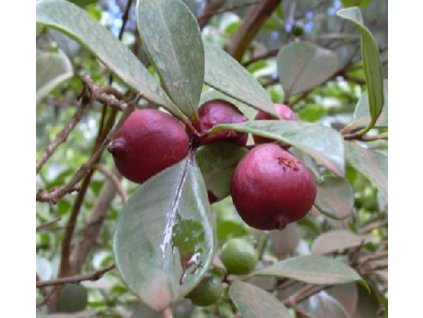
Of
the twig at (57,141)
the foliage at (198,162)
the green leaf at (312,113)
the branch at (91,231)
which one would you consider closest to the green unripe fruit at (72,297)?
the foliage at (198,162)

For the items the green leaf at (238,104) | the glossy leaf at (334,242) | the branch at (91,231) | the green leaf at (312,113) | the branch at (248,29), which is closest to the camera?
the green leaf at (238,104)

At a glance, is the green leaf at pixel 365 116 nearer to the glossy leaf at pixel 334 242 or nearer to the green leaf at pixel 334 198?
the green leaf at pixel 334 198

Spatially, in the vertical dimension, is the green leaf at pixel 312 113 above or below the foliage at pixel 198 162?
below

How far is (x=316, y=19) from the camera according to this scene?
4.90 ft

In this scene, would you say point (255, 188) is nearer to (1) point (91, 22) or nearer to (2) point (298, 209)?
(2) point (298, 209)

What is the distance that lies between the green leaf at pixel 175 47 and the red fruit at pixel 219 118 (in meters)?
0.02

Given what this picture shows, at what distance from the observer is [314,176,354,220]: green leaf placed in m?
0.70

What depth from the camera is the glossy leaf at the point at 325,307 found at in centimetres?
92

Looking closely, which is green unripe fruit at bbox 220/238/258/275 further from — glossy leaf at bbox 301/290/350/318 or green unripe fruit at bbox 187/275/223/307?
glossy leaf at bbox 301/290/350/318

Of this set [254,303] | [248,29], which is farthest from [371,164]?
[248,29]

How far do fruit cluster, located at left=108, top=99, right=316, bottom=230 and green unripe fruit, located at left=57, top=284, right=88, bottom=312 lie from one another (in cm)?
48

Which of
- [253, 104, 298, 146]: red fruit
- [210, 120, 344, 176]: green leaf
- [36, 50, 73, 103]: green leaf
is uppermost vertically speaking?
[210, 120, 344, 176]: green leaf

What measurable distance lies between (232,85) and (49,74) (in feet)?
1.20

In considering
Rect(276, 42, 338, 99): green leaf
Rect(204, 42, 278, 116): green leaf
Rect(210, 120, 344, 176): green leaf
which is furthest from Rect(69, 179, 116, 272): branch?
Rect(210, 120, 344, 176): green leaf
